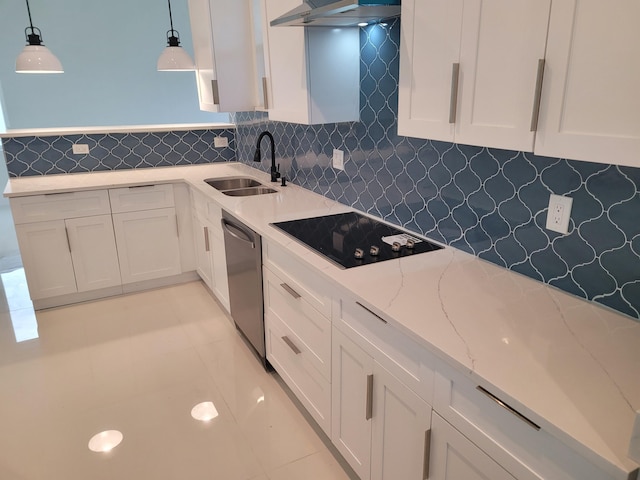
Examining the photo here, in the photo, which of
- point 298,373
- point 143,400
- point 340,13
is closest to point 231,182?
point 143,400

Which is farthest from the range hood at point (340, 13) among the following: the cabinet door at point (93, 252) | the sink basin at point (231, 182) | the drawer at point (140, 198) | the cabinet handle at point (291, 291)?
the cabinet door at point (93, 252)

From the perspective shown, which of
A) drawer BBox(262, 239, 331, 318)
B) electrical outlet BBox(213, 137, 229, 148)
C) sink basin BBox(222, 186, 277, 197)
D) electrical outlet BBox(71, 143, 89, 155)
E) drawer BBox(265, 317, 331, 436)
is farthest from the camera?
electrical outlet BBox(213, 137, 229, 148)

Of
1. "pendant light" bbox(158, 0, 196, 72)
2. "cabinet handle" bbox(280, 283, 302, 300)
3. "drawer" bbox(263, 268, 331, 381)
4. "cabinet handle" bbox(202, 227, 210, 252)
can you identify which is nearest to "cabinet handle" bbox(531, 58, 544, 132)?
"drawer" bbox(263, 268, 331, 381)

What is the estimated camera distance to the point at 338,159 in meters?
2.73

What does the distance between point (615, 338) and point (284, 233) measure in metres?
1.44

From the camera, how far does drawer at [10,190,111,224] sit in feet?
10.7

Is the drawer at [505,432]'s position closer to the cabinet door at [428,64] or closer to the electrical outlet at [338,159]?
the cabinet door at [428,64]

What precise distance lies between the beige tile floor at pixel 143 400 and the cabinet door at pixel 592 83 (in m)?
1.62

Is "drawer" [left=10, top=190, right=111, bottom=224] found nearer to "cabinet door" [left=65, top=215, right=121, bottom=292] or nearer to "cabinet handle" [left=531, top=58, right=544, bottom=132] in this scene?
"cabinet door" [left=65, top=215, right=121, bottom=292]

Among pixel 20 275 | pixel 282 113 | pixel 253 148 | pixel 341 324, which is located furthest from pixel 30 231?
pixel 341 324

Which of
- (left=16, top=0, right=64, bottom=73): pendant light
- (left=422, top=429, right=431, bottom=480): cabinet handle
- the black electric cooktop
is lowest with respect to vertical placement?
(left=422, top=429, right=431, bottom=480): cabinet handle

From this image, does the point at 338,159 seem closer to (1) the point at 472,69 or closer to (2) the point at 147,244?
(1) the point at 472,69

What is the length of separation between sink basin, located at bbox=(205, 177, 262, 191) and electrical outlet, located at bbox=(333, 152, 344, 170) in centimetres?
103

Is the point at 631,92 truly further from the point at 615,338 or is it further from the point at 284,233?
the point at 284,233
